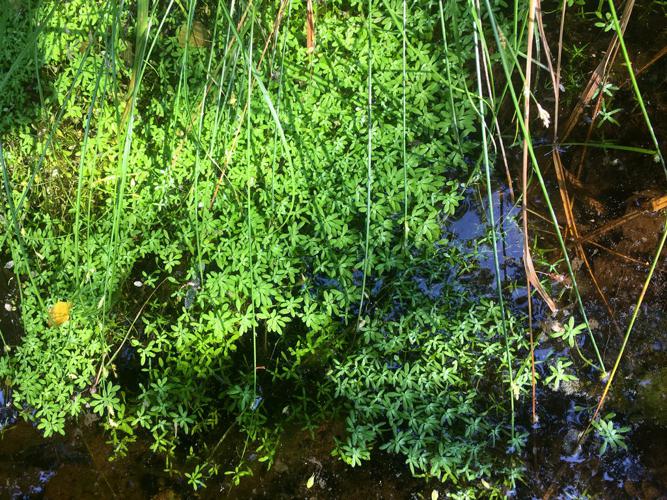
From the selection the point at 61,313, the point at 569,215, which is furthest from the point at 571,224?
the point at 61,313

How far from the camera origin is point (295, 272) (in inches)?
116

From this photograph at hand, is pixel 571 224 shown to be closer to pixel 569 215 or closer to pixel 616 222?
pixel 569 215

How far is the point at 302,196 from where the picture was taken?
2939 mm

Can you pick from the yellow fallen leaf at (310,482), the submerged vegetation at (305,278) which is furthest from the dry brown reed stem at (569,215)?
the yellow fallen leaf at (310,482)

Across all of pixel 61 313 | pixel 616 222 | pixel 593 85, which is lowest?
pixel 61 313

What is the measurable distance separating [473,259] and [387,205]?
54cm

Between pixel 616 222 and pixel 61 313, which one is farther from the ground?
pixel 616 222

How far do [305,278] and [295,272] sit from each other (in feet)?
0.21

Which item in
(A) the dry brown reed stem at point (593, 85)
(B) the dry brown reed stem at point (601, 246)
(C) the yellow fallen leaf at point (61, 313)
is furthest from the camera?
(C) the yellow fallen leaf at point (61, 313)

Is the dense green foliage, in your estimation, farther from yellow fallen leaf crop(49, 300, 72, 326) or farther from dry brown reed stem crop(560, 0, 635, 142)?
dry brown reed stem crop(560, 0, 635, 142)

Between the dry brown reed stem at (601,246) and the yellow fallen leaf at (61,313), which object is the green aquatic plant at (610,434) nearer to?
the dry brown reed stem at (601,246)

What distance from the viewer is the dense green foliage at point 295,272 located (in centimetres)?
272

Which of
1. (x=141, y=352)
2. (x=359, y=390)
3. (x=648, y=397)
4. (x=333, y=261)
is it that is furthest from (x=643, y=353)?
(x=141, y=352)

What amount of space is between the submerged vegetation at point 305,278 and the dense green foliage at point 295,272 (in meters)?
0.01
